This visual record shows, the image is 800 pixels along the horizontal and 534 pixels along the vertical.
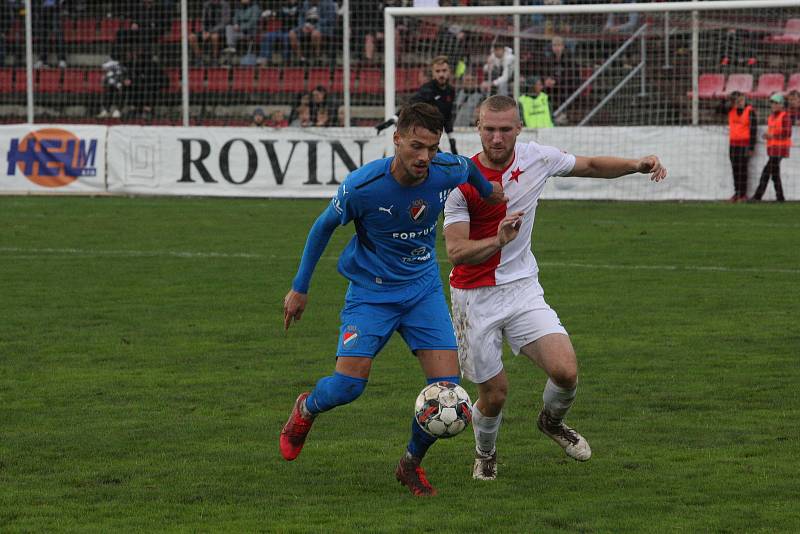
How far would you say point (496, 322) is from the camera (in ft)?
21.6

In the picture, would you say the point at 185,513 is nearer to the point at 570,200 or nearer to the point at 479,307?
the point at 479,307

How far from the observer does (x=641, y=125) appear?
75.3 ft

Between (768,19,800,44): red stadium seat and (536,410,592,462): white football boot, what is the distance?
58.2ft

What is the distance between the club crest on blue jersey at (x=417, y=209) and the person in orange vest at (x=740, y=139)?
16475 millimetres

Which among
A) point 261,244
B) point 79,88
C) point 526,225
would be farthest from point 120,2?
point 526,225

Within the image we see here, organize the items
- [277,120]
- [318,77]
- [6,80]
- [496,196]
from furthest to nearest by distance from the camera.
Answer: [6,80] < [318,77] < [277,120] < [496,196]

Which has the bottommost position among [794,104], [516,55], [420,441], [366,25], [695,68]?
[420,441]

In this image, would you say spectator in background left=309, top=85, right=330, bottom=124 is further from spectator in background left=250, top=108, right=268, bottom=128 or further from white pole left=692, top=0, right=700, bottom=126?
white pole left=692, top=0, right=700, bottom=126

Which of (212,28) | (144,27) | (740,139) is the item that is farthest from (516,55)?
(144,27)

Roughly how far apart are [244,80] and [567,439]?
2125cm

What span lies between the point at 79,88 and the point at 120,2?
7.14 ft

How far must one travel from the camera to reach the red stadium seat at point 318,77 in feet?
85.2

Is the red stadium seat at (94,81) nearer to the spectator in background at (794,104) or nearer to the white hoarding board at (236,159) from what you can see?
the white hoarding board at (236,159)

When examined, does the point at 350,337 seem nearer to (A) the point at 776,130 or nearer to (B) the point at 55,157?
(A) the point at 776,130
